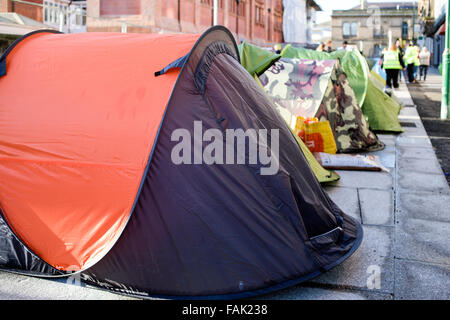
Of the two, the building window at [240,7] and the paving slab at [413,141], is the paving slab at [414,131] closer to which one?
the paving slab at [413,141]

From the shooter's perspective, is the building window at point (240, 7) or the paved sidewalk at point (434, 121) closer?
the paved sidewalk at point (434, 121)

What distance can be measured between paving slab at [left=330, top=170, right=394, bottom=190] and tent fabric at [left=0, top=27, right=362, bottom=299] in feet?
6.74

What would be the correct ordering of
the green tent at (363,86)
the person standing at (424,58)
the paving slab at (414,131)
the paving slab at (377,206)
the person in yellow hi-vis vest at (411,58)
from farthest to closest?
the person standing at (424,58) → the person in yellow hi-vis vest at (411,58) → the paving slab at (414,131) → the green tent at (363,86) → the paving slab at (377,206)

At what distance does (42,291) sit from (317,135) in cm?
391

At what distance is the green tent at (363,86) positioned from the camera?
7.35 meters

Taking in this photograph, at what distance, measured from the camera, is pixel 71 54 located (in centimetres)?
314

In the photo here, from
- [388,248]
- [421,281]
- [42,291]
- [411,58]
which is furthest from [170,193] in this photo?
[411,58]

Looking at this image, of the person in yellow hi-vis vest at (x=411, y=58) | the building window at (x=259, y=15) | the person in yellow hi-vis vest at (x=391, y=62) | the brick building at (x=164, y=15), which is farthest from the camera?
the building window at (x=259, y=15)

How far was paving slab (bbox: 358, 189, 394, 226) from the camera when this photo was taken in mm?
4004

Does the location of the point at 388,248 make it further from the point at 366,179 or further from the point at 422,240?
the point at 366,179

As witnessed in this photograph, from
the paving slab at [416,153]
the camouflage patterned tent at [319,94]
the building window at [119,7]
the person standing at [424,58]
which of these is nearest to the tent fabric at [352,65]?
the camouflage patterned tent at [319,94]

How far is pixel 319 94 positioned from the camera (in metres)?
6.18

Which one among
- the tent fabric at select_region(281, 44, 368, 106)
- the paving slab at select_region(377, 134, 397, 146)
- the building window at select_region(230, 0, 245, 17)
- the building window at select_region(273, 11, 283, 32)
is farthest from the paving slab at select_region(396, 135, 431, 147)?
the building window at select_region(273, 11, 283, 32)

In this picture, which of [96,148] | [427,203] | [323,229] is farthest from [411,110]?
[96,148]
